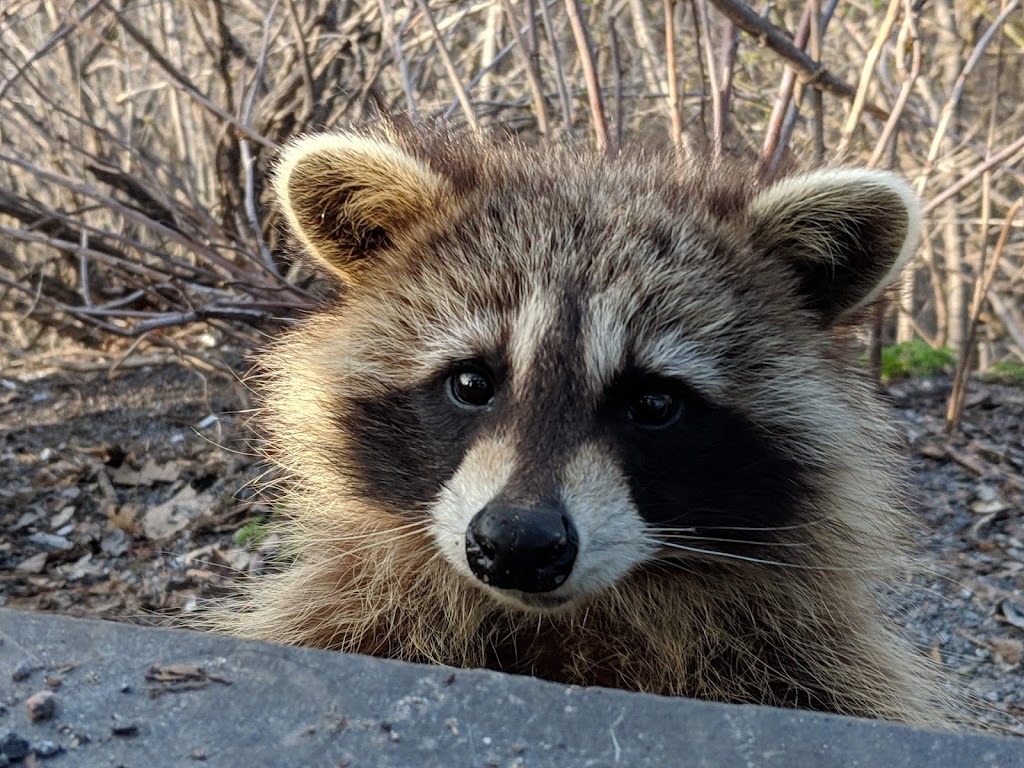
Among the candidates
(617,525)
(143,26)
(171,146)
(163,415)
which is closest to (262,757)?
(617,525)

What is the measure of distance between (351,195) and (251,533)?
68.6 inches

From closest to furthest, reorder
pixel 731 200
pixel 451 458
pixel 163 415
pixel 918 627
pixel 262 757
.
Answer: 1. pixel 262 757
2. pixel 451 458
3. pixel 731 200
4. pixel 918 627
5. pixel 163 415

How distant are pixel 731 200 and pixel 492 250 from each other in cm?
60

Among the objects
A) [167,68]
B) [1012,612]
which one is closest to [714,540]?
[1012,612]

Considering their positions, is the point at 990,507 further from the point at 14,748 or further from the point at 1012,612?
the point at 14,748

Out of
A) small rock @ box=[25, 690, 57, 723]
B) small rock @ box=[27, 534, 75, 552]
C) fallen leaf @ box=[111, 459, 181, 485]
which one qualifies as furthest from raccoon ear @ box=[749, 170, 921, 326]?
fallen leaf @ box=[111, 459, 181, 485]

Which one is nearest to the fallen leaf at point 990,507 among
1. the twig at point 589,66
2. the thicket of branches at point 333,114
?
the thicket of branches at point 333,114

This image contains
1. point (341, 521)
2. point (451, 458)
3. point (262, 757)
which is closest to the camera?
point (262, 757)

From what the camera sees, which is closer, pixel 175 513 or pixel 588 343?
pixel 588 343

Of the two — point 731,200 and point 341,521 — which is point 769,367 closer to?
point 731,200

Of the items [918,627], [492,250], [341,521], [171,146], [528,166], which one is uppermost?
[171,146]

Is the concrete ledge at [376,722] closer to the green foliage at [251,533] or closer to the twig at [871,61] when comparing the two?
the green foliage at [251,533]

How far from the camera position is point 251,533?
3859 mm

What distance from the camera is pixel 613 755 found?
170 cm
